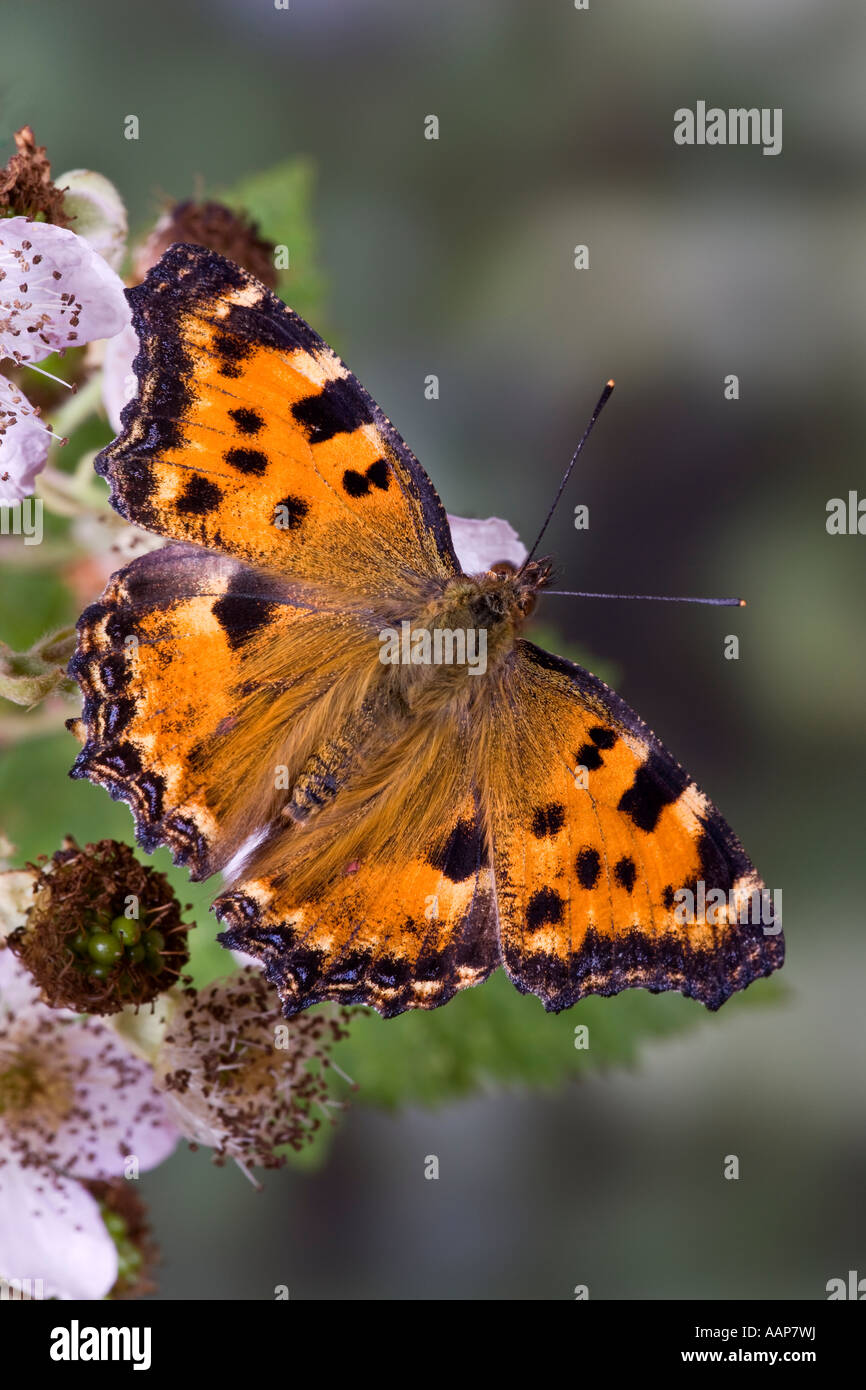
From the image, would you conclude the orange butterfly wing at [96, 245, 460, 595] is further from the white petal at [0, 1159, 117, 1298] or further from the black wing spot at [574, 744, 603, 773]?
the white petal at [0, 1159, 117, 1298]

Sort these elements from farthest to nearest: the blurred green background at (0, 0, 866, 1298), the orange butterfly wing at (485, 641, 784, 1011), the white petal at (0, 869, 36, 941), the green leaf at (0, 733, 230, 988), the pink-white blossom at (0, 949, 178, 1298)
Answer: the blurred green background at (0, 0, 866, 1298) → the green leaf at (0, 733, 230, 988) → the pink-white blossom at (0, 949, 178, 1298) → the white petal at (0, 869, 36, 941) → the orange butterfly wing at (485, 641, 784, 1011)

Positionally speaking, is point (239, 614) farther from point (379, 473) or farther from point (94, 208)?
point (94, 208)

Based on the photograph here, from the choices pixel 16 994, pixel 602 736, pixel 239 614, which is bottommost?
pixel 16 994

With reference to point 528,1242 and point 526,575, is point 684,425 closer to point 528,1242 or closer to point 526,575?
point 526,575

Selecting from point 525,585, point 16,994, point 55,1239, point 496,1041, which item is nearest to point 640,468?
point 496,1041

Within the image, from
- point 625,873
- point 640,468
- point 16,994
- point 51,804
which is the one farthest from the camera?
point 640,468

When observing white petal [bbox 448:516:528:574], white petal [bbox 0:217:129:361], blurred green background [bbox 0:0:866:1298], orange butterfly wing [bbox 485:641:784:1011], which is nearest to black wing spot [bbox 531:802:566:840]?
orange butterfly wing [bbox 485:641:784:1011]
